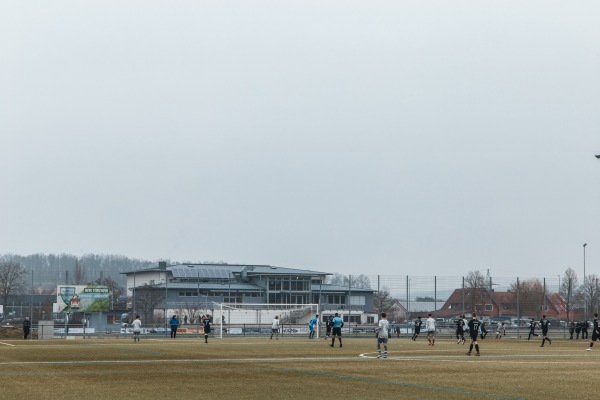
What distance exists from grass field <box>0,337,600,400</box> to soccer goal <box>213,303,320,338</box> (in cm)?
3527

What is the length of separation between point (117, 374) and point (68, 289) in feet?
168

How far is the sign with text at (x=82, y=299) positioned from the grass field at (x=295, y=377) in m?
40.3

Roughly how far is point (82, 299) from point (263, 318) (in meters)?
15.7

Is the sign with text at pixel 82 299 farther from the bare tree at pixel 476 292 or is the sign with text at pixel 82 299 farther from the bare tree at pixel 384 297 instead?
the bare tree at pixel 476 292

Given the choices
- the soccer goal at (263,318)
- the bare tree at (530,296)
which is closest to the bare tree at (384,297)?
the soccer goal at (263,318)

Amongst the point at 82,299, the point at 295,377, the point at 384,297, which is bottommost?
the point at 295,377

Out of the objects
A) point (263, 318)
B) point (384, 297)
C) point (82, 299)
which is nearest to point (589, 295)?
point (384, 297)

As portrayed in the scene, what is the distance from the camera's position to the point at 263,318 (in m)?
71.5

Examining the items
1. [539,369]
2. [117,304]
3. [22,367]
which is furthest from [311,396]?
[117,304]

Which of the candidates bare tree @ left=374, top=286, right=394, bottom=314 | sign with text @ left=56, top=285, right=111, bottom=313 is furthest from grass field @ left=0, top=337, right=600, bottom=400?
sign with text @ left=56, top=285, right=111, bottom=313

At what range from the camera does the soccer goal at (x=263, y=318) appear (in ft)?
228

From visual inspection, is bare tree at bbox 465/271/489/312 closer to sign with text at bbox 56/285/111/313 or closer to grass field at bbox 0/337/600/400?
sign with text at bbox 56/285/111/313

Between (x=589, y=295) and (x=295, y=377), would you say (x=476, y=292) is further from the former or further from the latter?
(x=295, y=377)

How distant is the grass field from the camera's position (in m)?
19.2
